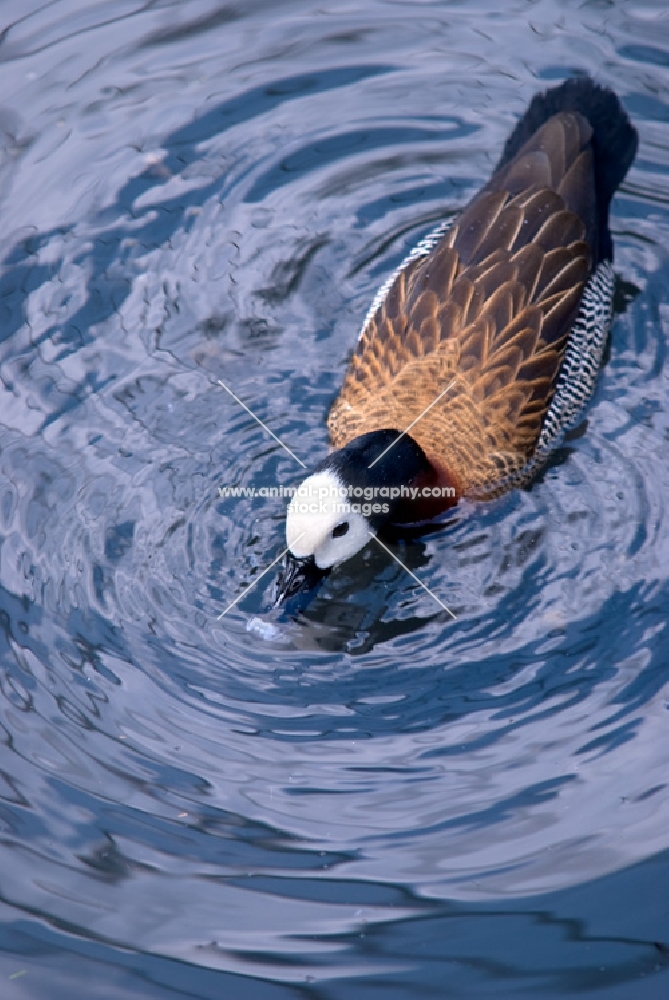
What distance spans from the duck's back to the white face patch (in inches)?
32.4

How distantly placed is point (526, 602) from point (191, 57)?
594 centimetres

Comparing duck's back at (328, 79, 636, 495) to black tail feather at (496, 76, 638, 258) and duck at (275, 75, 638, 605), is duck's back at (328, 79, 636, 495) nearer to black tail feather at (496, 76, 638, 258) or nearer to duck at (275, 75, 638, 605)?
duck at (275, 75, 638, 605)

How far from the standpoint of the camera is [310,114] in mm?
9586

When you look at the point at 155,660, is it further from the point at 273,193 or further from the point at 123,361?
the point at 273,193

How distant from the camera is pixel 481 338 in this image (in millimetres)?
6883

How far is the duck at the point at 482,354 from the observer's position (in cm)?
682

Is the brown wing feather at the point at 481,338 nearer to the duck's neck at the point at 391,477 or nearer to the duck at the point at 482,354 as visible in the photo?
the duck at the point at 482,354

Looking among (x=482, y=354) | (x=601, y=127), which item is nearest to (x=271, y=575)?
(x=482, y=354)

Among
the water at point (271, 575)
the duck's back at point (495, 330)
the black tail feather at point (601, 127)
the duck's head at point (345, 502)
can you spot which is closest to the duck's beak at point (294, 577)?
the duck's head at point (345, 502)

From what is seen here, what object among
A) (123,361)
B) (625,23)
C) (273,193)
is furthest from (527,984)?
(625,23)

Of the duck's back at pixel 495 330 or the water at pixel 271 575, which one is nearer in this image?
the water at pixel 271 575

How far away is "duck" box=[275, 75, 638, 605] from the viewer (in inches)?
268

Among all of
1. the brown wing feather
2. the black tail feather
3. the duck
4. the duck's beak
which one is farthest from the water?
the black tail feather

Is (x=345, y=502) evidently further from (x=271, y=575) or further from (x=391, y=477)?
(x=271, y=575)
